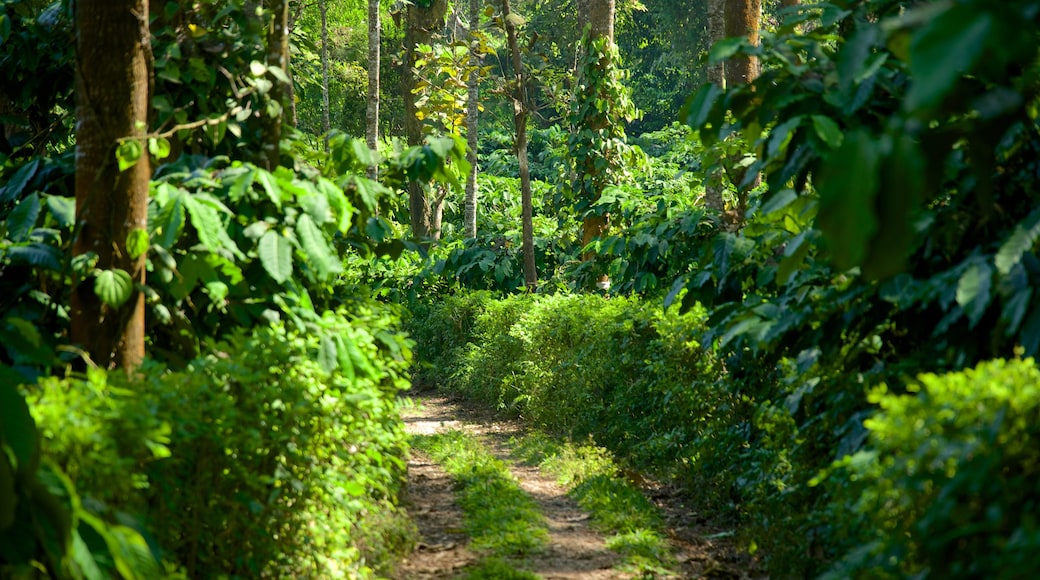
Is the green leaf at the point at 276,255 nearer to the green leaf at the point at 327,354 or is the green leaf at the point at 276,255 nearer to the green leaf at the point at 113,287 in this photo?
the green leaf at the point at 327,354

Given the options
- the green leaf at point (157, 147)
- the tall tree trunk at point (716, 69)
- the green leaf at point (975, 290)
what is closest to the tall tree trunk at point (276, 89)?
the green leaf at point (157, 147)

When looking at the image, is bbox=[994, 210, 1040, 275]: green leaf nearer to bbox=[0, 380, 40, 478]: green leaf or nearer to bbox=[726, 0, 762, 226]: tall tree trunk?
bbox=[0, 380, 40, 478]: green leaf

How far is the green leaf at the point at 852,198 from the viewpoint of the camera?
5.32 ft

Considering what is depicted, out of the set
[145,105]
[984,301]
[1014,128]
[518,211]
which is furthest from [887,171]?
[518,211]

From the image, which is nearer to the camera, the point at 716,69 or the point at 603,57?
the point at 716,69

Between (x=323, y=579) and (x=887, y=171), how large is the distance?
307 cm

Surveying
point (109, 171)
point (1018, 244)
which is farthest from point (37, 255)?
point (1018, 244)

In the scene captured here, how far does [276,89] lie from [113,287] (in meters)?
1.89

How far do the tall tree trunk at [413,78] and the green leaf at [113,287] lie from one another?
12.2 meters

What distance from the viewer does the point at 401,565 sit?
5.05 meters

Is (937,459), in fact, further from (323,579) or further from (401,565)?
(401,565)

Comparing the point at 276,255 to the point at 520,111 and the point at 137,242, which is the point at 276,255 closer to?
the point at 137,242

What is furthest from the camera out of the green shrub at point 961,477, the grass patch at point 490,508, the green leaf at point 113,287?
the grass patch at point 490,508

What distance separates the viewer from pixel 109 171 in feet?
13.3
